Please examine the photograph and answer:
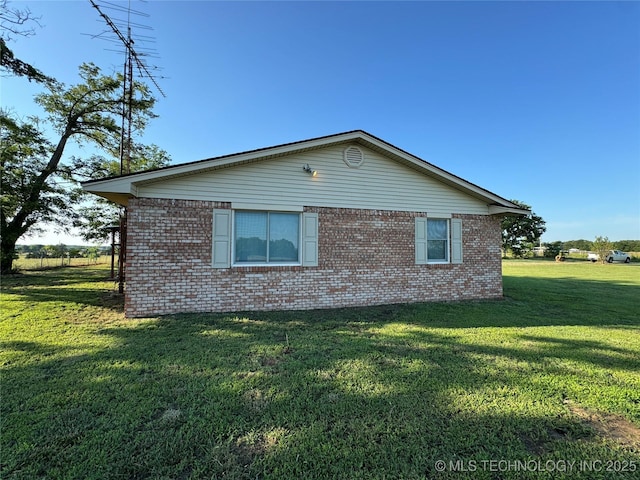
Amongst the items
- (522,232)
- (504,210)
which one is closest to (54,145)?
(504,210)

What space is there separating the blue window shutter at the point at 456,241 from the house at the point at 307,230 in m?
0.03

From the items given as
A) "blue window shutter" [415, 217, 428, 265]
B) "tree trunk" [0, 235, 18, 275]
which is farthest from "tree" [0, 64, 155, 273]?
"blue window shutter" [415, 217, 428, 265]

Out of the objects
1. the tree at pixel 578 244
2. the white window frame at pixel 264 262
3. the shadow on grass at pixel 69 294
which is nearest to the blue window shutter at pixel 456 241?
the white window frame at pixel 264 262

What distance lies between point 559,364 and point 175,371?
5260 millimetres

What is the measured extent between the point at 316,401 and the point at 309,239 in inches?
186

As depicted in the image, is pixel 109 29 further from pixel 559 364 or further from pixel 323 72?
pixel 559 364

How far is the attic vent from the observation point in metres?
7.75

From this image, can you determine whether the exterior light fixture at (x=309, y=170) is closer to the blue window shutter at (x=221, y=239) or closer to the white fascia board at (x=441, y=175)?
the white fascia board at (x=441, y=175)

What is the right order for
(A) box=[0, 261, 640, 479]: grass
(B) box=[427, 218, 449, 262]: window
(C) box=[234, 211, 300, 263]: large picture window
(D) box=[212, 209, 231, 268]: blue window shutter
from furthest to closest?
(B) box=[427, 218, 449, 262]: window < (C) box=[234, 211, 300, 263]: large picture window < (D) box=[212, 209, 231, 268]: blue window shutter < (A) box=[0, 261, 640, 479]: grass

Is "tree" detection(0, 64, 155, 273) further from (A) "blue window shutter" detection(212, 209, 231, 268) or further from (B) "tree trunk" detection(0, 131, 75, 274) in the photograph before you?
(A) "blue window shutter" detection(212, 209, 231, 268)

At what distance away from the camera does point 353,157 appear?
7.81 m

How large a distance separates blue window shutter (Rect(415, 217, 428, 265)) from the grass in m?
2.82

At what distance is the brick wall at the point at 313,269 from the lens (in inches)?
248

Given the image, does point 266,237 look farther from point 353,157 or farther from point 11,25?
point 11,25
